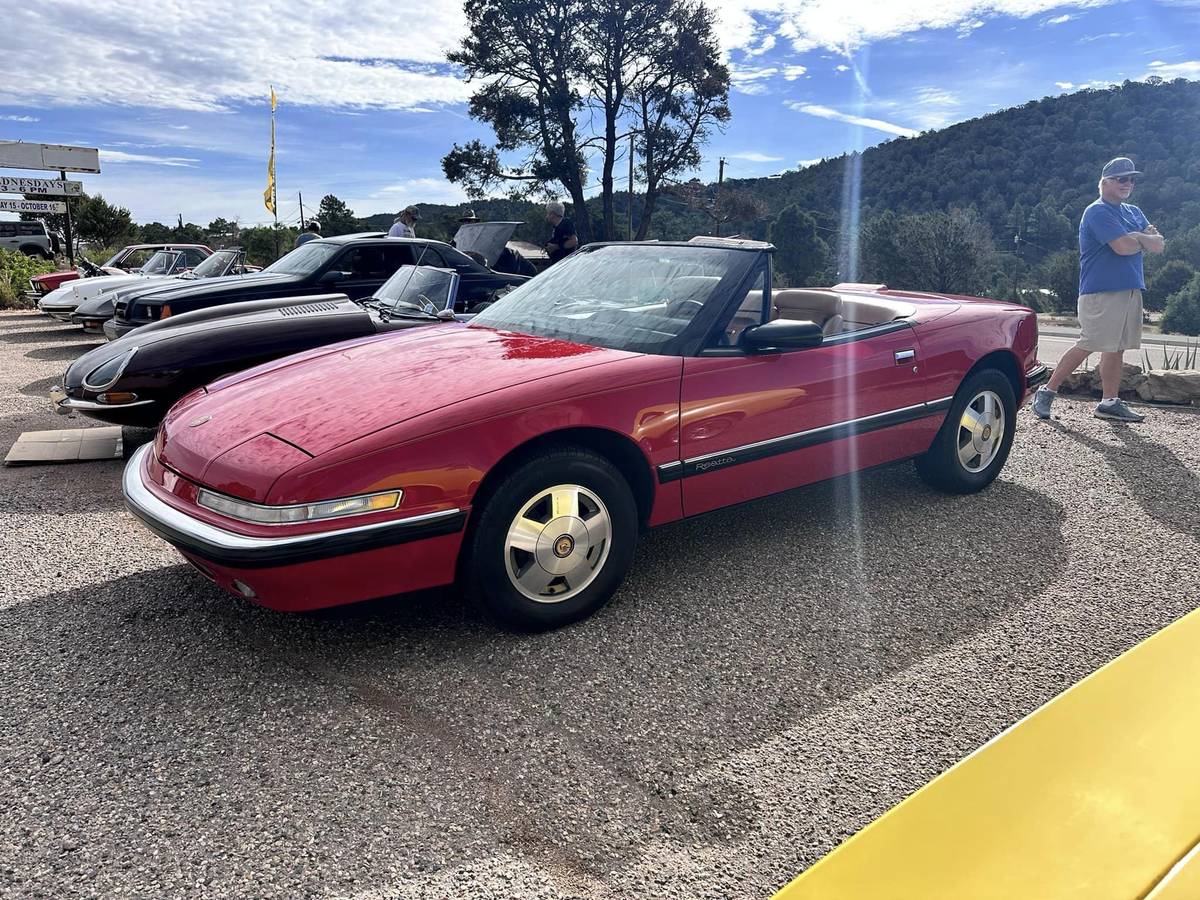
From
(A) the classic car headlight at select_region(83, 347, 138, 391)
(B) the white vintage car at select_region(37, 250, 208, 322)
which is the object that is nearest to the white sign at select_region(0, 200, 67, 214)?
(B) the white vintage car at select_region(37, 250, 208, 322)

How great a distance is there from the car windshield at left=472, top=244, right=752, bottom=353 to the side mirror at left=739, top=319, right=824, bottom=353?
8.9 inches

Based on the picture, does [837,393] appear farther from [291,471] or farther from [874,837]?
[874,837]

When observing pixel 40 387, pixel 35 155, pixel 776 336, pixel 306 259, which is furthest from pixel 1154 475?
pixel 35 155

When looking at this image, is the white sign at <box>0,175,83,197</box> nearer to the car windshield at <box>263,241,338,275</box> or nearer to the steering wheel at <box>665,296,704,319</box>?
the car windshield at <box>263,241,338,275</box>

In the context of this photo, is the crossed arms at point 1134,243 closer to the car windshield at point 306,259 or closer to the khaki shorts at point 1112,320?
the khaki shorts at point 1112,320

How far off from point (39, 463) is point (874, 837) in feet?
17.8

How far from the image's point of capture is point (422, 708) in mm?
2371

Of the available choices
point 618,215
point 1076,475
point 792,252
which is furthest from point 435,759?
point 792,252

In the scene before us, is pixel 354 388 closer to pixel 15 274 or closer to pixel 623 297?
pixel 623 297

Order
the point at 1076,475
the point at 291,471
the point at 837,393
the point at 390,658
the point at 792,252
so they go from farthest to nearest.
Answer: the point at 792,252, the point at 1076,475, the point at 837,393, the point at 390,658, the point at 291,471

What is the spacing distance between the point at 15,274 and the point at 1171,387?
22.2 meters

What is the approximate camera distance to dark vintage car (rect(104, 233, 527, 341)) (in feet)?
23.3

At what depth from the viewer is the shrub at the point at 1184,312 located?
73.6 ft

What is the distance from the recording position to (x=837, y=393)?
3404 millimetres
